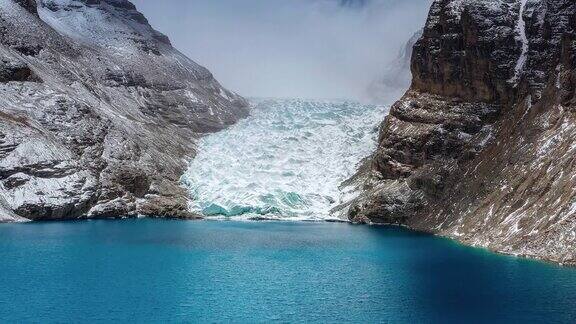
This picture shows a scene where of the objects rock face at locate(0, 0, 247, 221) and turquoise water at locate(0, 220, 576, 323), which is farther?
rock face at locate(0, 0, 247, 221)

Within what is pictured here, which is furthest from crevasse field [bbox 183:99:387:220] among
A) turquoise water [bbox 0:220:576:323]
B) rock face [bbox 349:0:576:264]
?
turquoise water [bbox 0:220:576:323]

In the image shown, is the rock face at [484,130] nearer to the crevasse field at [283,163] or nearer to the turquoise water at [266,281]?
A: the turquoise water at [266,281]

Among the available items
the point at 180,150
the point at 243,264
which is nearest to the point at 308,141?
the point at 180,150

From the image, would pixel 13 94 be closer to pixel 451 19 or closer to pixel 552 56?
pixel 451 19

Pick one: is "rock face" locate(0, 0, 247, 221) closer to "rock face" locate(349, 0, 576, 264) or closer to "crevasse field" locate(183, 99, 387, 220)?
"crevasse field" locate(183, 99, 387, 220)

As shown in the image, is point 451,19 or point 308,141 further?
point 308,141

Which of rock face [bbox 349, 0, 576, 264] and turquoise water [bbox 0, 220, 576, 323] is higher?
rock face [bbox 349, 0, 576, 264]
